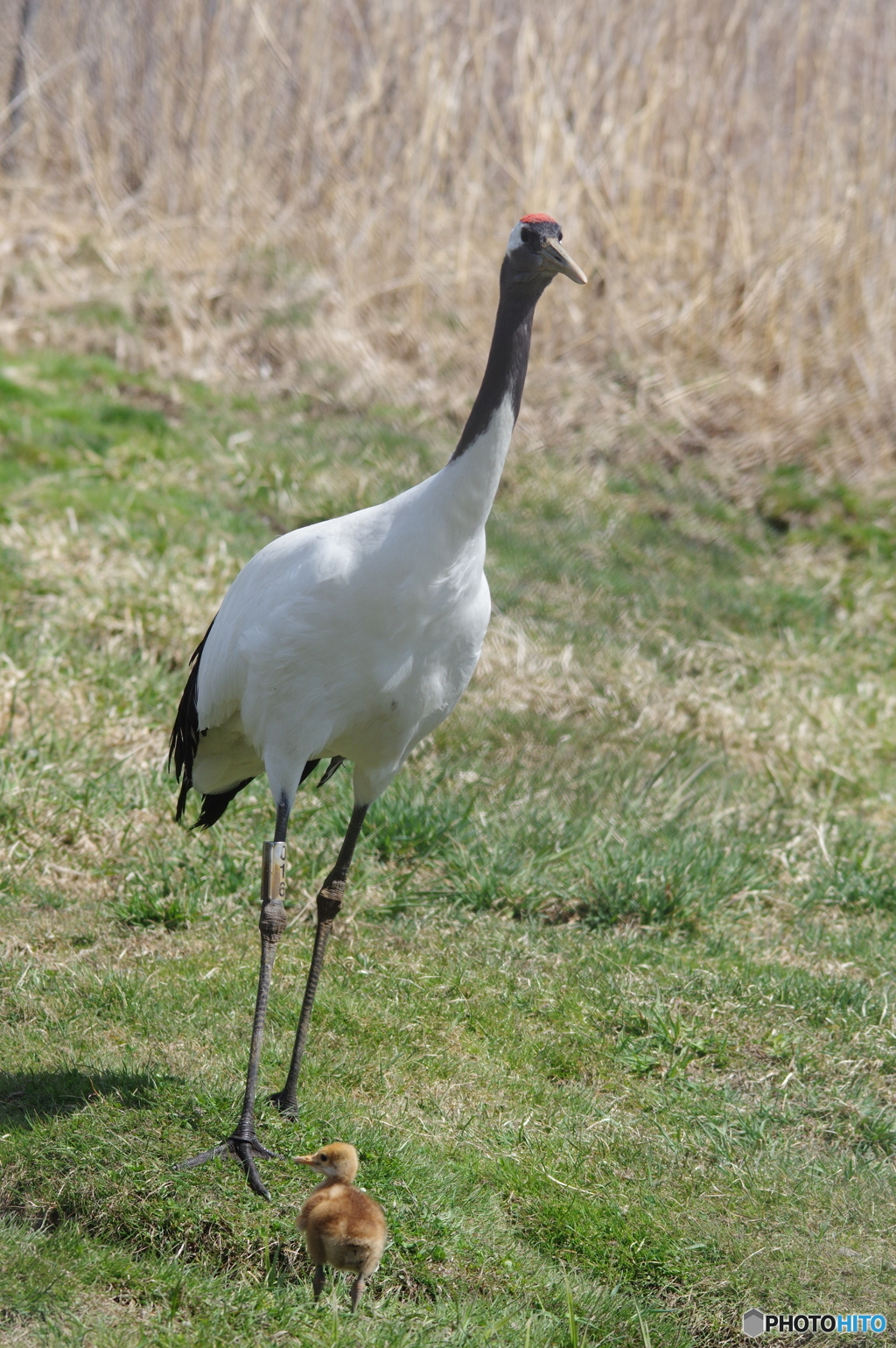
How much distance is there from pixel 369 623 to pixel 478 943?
1589 millimetres

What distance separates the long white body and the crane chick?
1050mm

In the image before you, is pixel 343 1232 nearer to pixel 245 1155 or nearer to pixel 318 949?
pixel 245 1155

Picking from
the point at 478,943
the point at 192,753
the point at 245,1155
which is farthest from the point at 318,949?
the point at 478,943

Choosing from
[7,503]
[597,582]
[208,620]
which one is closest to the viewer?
[208,620]

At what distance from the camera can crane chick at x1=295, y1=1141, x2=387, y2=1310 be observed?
8.75 feet

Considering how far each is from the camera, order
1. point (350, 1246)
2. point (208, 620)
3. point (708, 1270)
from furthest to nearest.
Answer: point (208, 620) < point (708, 1270) < point (350, 1246)

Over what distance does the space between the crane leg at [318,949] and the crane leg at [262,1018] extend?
110mm

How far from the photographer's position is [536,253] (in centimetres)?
319

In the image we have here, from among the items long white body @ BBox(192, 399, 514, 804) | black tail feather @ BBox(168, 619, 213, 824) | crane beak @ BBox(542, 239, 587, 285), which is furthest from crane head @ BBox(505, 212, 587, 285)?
black tail feather @ BBox(168, 619, 213, 824)

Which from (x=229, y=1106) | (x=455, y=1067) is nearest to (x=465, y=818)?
(x=455, y=1067)

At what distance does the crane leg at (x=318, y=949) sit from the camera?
3467mm

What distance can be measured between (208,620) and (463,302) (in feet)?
14.3

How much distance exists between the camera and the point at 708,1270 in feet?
10.1

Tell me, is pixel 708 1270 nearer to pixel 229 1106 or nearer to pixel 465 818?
pixel 229 1106
